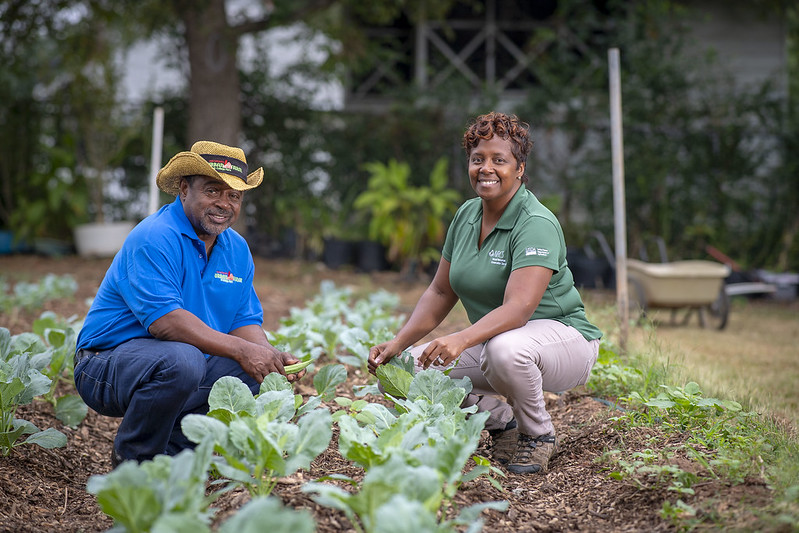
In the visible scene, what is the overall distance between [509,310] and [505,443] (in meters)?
0.62

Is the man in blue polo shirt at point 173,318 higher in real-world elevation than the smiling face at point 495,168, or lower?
lower

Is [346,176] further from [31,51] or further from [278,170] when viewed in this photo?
[31,51]

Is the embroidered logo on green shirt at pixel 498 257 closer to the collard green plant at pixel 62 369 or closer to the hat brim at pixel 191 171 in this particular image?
the hat brim at pixel 191 171

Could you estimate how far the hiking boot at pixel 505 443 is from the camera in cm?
301

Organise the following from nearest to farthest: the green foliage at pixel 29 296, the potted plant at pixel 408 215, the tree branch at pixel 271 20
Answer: the green foliage at pixel 29 296 < the tree branch at pixel 271 20 < the potted plant at pixel 408 215

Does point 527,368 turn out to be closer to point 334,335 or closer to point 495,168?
point 495,168

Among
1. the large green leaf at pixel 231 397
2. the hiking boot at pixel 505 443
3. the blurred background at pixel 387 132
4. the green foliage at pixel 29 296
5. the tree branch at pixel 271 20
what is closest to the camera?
the large green leaf at pixel 231 397

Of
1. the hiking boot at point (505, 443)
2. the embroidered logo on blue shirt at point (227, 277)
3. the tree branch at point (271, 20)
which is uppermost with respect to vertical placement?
the tree branch at point (271, 20)

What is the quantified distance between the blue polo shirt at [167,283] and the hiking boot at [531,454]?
3.81 ft

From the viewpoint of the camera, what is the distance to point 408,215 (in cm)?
938

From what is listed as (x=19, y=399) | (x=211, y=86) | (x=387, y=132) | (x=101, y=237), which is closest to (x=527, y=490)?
(x=19, y=399)

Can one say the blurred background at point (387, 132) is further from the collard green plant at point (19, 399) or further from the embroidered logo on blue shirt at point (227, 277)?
the collard green plant at point (19, 399)

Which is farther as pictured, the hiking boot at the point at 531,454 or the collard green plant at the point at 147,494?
the hiking boot at the point at 531,454

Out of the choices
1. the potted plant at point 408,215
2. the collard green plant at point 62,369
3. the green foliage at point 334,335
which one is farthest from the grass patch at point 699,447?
the potted plant at point 408,215
